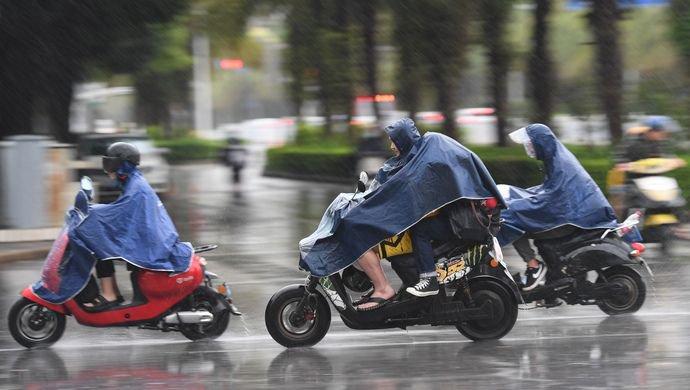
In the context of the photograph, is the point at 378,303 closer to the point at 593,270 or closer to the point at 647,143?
the point at 593,270

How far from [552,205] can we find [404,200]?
1.67 m

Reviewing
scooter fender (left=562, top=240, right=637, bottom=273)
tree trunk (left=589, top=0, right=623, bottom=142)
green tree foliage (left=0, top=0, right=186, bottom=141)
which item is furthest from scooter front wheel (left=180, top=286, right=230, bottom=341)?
green tree foliage (left=0, top=0, right=186, bottom=141)

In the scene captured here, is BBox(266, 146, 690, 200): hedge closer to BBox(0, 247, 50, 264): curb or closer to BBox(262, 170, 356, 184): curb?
BBox(262, 170, 356, 184): curb

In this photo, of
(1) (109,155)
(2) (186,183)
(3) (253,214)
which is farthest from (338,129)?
(1) (109,155)

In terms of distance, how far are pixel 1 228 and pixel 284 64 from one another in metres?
21.7

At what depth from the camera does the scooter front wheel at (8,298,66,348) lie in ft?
30.8

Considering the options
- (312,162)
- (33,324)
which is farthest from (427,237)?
(312,162)

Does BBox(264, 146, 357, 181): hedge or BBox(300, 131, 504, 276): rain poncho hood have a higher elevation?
BBox(300, 131, 504, 276): rain poncho hood

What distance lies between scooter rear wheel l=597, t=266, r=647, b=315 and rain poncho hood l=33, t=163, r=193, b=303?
3.39 metres

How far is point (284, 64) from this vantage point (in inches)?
1518

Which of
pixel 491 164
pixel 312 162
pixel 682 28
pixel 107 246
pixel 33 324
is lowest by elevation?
pixel 312 162

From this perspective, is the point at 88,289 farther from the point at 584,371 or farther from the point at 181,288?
the point at 584,371

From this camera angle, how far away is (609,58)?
75.7ft

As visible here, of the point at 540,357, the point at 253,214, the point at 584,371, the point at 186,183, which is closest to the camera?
the point at 584,371
